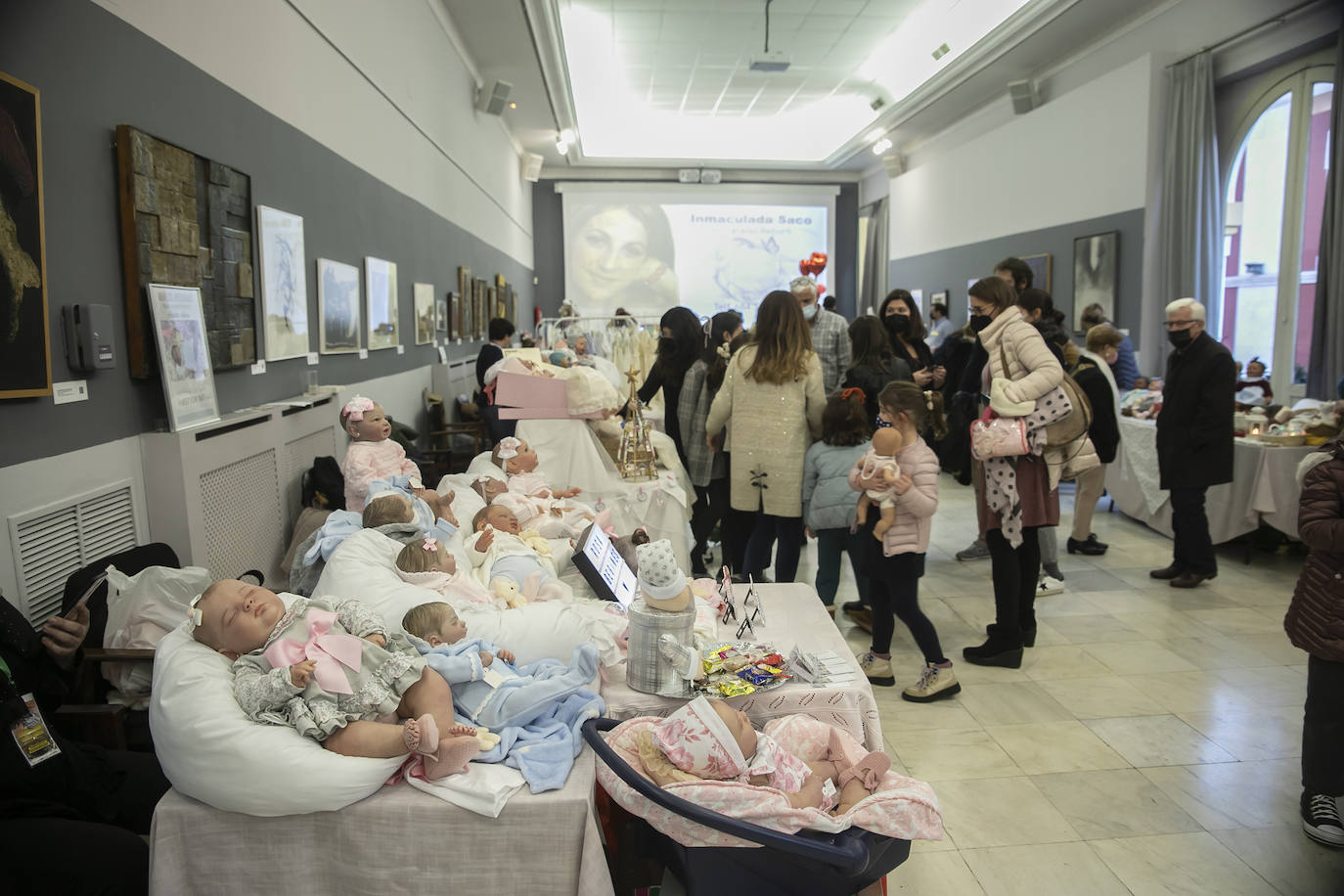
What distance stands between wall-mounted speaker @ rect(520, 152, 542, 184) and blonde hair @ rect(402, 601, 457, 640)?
11.5m

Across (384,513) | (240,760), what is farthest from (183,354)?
(240,760)

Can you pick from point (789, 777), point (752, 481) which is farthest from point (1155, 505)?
point (789, 777)

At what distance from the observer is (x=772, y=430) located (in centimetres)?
381

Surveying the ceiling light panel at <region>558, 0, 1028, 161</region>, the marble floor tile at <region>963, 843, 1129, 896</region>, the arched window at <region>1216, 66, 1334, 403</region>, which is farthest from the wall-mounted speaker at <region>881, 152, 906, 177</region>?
the marble floor tile at <region>963, 843, 1129, 896</region>

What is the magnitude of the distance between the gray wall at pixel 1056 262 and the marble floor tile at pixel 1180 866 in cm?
592

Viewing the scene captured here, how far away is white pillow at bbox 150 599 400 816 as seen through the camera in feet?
5.37

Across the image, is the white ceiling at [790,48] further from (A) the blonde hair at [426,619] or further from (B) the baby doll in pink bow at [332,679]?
(B) the baby doll in pink bow at [332,679]

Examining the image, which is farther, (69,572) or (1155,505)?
(1155,505)

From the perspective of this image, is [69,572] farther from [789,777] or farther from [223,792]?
[789,777]

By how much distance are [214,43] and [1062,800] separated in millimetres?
3853

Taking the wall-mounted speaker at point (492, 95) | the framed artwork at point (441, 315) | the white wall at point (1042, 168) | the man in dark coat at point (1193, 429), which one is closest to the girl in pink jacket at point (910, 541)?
the man in dark coat at point (1193, 429)

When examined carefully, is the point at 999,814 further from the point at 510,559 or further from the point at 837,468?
the point at 510,559

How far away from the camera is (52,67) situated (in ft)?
7.02

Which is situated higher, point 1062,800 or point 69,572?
point 69,572
